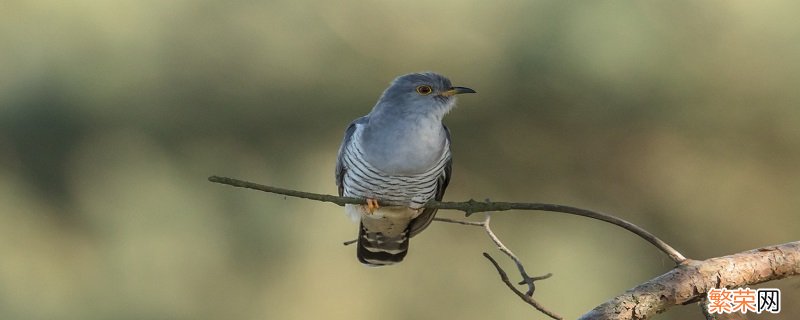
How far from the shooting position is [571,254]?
4.92 metres

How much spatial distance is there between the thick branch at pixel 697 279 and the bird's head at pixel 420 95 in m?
0.79

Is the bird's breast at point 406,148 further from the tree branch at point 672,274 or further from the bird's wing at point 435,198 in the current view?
the tree branch at point 672,274

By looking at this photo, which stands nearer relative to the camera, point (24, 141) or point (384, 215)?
point (384, 215)

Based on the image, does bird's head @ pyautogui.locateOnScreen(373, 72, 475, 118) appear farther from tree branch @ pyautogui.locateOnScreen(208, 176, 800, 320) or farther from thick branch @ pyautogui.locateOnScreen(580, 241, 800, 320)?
thick branch @ pyautogui.locateOnScreen(580, 241, 800, 320)

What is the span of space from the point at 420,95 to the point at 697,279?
2.88 ft

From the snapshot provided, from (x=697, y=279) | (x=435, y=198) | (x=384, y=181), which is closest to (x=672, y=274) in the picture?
(x=697, y=279)

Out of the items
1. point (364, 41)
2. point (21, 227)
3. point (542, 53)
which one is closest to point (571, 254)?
point (542, 53)

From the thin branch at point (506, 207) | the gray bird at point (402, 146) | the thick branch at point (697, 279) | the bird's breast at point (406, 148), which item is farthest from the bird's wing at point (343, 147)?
the thick branch at point (697, 279)

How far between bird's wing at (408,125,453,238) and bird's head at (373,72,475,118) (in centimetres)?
15

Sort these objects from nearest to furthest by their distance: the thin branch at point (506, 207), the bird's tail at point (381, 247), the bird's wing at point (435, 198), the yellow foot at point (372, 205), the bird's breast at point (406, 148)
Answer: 1. the thin branch at point (506, 207)
2. the bird's breast at point (406, 148)
3. the yellow foot at point (372, 205)
4. the bird's wing at point (435, 198)
5. the bird's tail at point (381, 247)

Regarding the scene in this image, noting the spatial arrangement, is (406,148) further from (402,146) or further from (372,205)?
(372,205)

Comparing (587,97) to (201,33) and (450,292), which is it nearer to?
(450,292)

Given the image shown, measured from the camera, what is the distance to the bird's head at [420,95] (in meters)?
2.06

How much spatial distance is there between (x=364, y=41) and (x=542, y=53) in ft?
3.36
